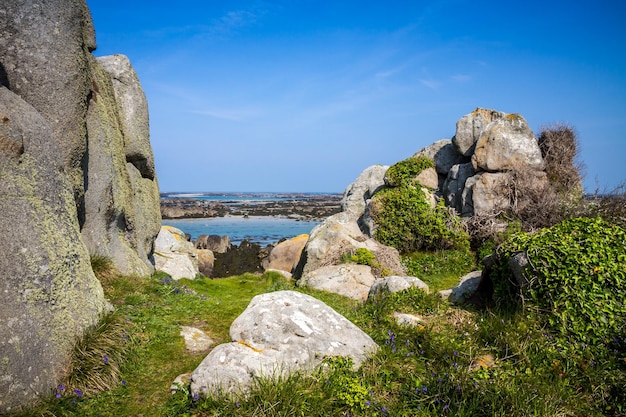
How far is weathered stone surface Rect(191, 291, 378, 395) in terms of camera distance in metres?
5.29

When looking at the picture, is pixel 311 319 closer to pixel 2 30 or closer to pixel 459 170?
pixel 2 30

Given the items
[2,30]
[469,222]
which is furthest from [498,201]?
[2,30]

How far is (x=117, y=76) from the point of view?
43.4 ft

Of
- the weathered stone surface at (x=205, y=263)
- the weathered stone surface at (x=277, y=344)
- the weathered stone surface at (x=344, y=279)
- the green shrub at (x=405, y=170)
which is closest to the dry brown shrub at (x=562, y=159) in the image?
the green shrub at (x=405, y=170)

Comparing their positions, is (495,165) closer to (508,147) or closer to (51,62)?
(508,147)

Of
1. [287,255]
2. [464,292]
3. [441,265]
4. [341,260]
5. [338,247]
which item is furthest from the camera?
[287,255]

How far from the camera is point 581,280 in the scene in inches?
278

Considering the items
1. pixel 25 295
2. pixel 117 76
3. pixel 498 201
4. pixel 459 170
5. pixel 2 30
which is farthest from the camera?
pixel 459 170

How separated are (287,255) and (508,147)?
14.5 meters

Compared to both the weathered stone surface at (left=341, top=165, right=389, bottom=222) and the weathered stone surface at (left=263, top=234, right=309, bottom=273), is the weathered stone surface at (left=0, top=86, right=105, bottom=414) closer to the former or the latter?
the weathered stone surface at (left=341, top=165, right=389, bottom=222)

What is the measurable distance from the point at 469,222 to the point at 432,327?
11402 millimetres

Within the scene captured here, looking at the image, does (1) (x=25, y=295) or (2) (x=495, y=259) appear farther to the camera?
(2) (x=495, y=259)

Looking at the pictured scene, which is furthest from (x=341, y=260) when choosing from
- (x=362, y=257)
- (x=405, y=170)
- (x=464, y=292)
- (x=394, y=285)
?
(x=405, y=170)

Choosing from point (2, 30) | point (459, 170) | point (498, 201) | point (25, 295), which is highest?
point (2, 30)
